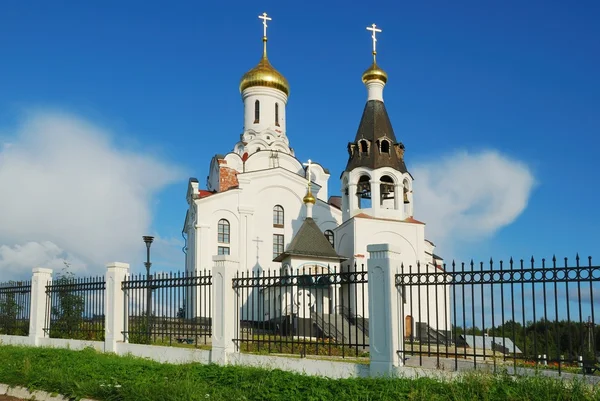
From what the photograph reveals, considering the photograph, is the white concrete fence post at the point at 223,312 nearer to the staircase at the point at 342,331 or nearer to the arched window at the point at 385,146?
the staircase at the point at 342,331

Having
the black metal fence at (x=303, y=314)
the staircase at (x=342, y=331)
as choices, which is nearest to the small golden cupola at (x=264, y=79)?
the staircase at (x=342, y=331)

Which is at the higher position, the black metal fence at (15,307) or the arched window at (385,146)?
the arched window at (385,146)

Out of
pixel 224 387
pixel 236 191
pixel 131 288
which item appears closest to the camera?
pixel 224 387

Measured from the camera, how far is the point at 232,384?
26.1ft

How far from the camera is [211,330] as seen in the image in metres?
11.4

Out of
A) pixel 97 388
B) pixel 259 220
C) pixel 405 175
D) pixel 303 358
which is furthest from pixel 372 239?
pixel 97 388

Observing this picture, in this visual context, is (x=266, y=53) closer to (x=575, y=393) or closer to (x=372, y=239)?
(x=372, y=239)

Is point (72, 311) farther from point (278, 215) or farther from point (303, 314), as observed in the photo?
point (278, 215)

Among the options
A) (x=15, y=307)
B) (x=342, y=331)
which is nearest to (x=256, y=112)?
(x=15, y=307)

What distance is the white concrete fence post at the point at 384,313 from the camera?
29.4ft

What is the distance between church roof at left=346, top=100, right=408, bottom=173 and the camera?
82.6 ft

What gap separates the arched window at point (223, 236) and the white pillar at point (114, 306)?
14.3 meters

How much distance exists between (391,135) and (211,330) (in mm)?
16519

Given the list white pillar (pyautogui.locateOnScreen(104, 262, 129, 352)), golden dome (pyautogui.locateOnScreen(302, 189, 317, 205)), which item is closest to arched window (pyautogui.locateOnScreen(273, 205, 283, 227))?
golden dome (pyautogui.locateOnScreen(302, 189, 317, 205))
